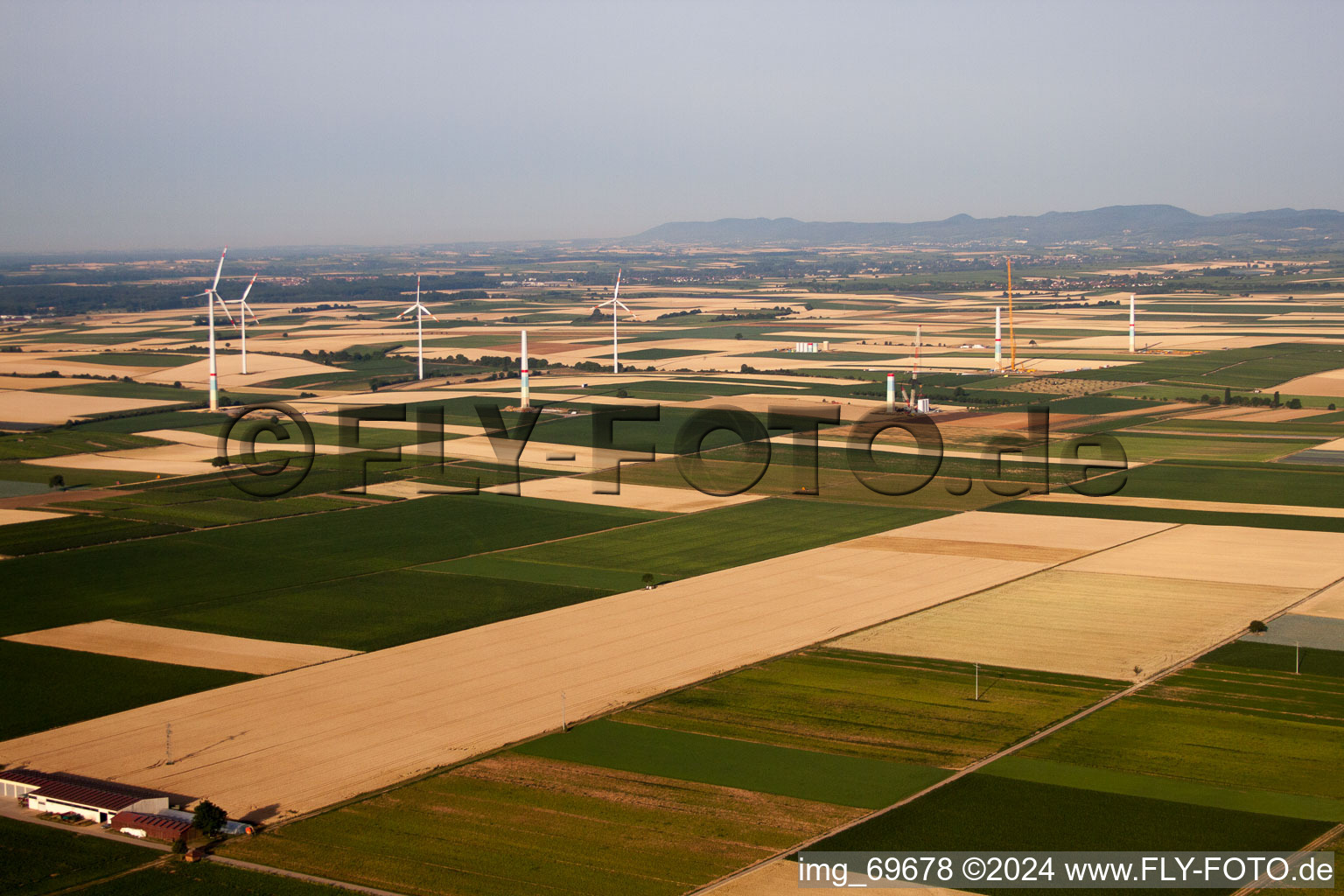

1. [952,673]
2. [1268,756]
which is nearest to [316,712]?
[952,673]

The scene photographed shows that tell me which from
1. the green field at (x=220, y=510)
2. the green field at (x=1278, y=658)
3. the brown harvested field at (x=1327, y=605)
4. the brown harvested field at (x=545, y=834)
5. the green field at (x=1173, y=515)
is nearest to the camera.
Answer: the brown harvested field at (x=545, y=834)

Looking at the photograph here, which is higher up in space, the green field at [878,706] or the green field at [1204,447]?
the green field at [1204,447]

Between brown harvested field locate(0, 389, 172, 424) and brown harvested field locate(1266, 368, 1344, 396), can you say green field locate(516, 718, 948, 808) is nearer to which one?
brown harvested field locate(0, 389, 172, 424)

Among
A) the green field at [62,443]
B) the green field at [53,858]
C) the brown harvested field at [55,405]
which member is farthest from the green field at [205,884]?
the brown harvested field at [55,405]

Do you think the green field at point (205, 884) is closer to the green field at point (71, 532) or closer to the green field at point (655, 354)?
the green field at point (71, 532)

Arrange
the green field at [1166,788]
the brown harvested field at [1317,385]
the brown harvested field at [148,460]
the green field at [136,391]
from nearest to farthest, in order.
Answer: the green field at [1166,788] < the brown harvested field at [148,460] < the brown harvested field at [1317,385] < the green field at [136,391]

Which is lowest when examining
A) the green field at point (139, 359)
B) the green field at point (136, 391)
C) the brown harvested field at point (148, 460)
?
the brown harvested field at point (148, 460)

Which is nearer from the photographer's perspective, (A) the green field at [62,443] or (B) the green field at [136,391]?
(A) the green field at [62,443]
